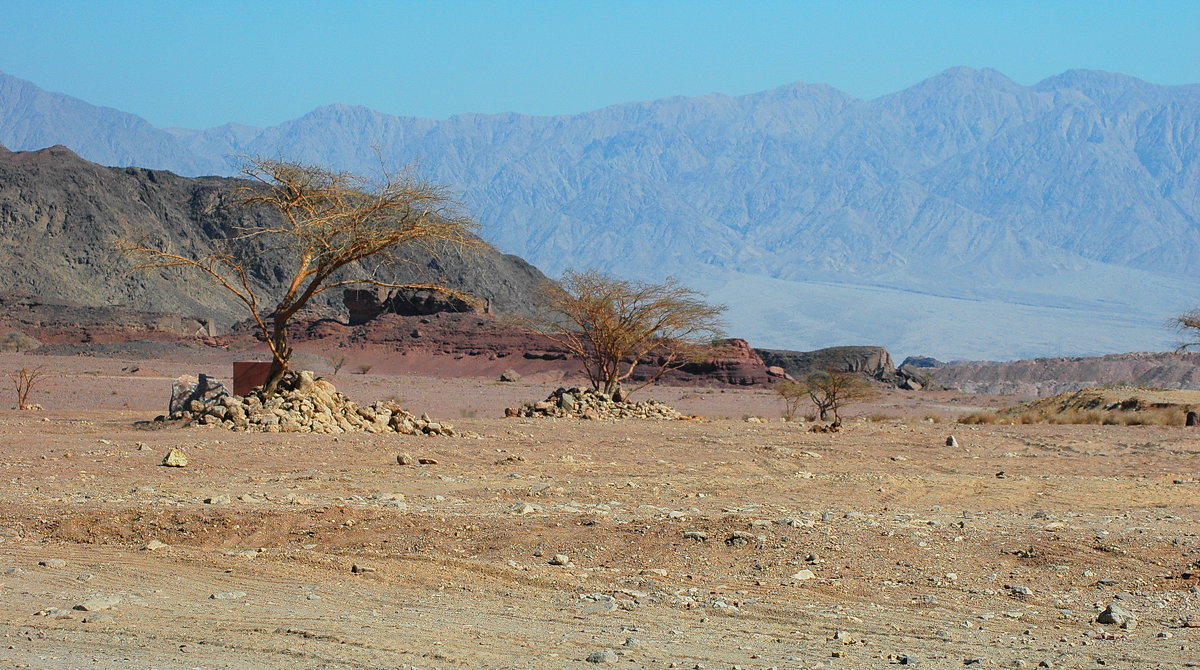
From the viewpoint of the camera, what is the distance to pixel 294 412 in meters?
20.0

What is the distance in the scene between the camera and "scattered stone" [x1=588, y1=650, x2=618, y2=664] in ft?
20.3

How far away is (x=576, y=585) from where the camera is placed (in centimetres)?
823

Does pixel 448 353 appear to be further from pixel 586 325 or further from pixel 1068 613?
pixel 1068 613

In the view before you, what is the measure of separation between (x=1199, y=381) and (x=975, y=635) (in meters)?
82.2

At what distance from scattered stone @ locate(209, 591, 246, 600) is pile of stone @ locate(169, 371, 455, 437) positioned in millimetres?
11846

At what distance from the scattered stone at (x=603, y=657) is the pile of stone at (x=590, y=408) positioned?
22062 millimetres

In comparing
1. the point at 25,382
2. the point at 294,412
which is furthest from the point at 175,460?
the point at 25,382

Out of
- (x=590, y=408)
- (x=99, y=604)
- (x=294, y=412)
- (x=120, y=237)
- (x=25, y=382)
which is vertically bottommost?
(x=25, y=382)

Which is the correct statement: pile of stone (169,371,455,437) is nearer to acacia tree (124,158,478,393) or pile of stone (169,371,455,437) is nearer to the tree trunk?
the tree trunk

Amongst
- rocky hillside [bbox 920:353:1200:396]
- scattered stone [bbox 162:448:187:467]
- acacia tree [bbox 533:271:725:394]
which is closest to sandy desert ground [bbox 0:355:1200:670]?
scattered stone [bbox 162:448:187:467]

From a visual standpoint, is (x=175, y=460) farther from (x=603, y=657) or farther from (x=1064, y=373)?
(x=1064, y=373)

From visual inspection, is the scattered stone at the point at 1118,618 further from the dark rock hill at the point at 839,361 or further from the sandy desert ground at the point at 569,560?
the dark rock hill at the point at 839,361

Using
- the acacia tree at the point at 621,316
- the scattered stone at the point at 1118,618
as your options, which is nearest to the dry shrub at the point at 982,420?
the acacia tree at the point at 621,316

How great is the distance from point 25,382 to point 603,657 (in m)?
37.7
